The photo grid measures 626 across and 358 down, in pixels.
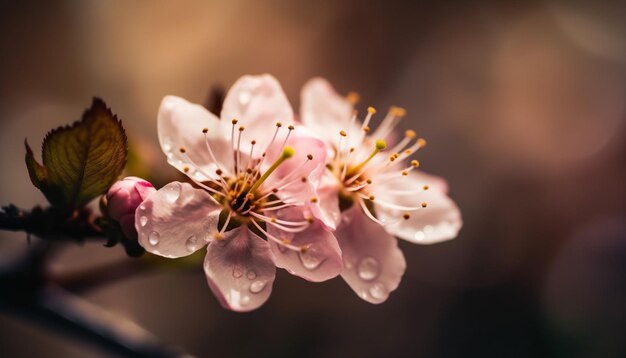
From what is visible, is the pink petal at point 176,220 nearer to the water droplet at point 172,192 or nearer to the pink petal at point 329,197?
the water droplet at point 172,192

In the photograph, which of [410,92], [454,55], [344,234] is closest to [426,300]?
[410,92]

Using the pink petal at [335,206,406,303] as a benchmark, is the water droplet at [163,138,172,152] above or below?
above

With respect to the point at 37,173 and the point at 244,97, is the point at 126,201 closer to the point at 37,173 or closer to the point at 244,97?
the point at 37,173

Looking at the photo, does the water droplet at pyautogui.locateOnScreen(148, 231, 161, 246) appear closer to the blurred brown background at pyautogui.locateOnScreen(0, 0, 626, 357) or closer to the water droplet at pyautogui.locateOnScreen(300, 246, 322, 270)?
the water droplet at pyautogui.locateOnScreen(300, 246, 322, 270)

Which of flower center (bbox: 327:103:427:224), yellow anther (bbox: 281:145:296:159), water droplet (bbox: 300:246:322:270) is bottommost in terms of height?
water droplet (bbox: 300:246:322:270)

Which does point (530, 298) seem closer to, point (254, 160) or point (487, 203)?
point (487, 203)

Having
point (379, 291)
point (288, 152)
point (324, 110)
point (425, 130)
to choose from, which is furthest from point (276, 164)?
point (425, 130)

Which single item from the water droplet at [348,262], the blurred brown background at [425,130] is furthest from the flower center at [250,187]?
the blurred brown background at [425,130]

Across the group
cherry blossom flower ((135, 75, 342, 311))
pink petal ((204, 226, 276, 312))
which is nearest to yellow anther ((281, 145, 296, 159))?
cherry blossom flower ((135, 75, 342, 311))
